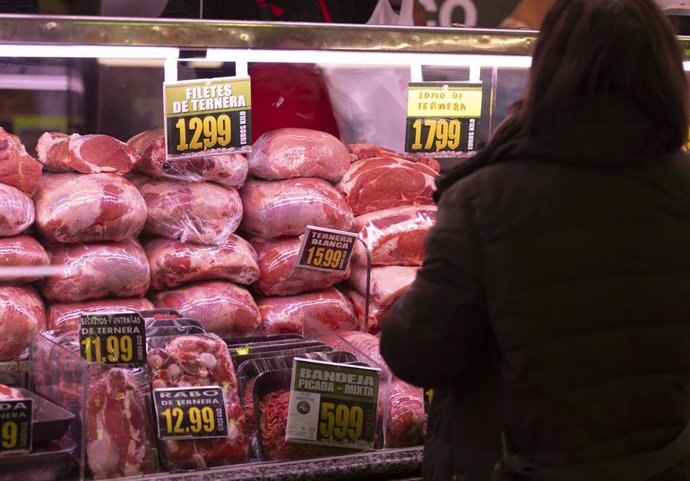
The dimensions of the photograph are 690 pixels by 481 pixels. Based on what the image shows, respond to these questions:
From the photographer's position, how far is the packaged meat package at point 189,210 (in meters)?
2.94

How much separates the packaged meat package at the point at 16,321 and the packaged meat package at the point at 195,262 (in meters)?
0.40

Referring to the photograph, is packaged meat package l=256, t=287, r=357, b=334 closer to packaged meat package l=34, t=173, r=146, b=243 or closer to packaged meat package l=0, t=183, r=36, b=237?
packaged meat package l=34, t=173, r=146, b=243

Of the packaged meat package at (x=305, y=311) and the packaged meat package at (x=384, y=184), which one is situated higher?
the packaged meat package at (x=384, y=184)

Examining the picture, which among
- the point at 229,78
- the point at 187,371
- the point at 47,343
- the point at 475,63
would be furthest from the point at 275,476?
the point at 475,63

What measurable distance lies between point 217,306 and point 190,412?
0.60 metres

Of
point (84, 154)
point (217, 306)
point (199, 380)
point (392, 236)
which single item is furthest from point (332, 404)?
point (84, 154)

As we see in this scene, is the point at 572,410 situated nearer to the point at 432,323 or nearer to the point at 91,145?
the point at 432,323

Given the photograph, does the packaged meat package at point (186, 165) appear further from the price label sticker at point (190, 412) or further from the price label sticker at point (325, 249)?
the price label sticker at point (190, 412)

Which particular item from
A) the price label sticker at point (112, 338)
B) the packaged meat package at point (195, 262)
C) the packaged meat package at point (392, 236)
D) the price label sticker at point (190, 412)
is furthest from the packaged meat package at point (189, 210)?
the price label sticker at point (190, 412)

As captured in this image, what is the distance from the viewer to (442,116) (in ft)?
9.98

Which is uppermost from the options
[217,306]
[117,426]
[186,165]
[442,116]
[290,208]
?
[442,116]

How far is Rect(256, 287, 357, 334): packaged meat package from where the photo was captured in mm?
3064

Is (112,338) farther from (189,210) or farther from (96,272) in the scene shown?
(189,210)

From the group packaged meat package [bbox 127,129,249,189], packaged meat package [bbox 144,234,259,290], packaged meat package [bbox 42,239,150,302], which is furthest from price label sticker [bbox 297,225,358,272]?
packaged meat package [bbox 42,239,150,302]
